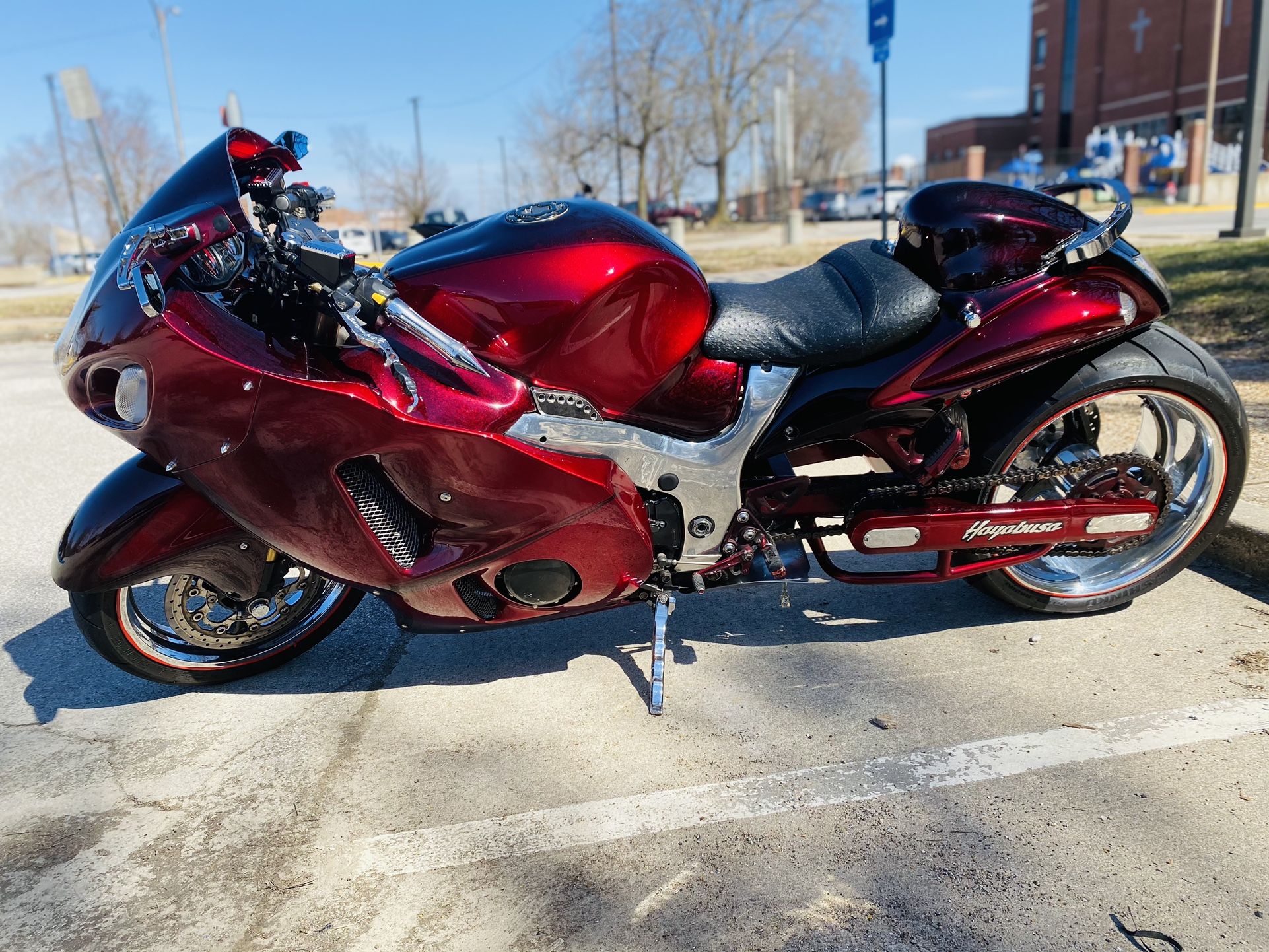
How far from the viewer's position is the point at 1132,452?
3.05 meters

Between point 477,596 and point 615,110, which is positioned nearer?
point 477,596

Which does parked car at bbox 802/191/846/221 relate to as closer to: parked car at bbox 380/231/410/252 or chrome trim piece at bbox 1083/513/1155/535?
parked car at bbox 380/231/410/252

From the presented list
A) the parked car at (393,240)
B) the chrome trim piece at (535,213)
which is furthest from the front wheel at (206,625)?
the parked car at (393,240)

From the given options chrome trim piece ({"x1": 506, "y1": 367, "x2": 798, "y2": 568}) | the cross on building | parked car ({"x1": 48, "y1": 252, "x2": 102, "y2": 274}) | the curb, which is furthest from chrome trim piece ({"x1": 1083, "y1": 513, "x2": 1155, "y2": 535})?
parked car ({"x1": 48, "y1": 252, "x2": 102, "y2": 274})

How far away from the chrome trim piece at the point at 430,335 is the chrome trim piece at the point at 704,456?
0.39m

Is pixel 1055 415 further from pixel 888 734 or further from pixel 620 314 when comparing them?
pixel 620 314

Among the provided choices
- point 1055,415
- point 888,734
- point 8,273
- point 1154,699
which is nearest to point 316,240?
point 888,734

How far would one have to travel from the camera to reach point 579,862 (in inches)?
81.6

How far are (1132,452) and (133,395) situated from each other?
313 centimetres

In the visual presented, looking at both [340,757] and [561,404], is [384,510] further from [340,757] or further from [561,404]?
[340,757]

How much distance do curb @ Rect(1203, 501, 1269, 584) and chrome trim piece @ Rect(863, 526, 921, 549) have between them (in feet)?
4.51

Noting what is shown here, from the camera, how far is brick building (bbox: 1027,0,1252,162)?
40781 millimetres

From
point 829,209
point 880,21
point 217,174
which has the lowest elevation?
point 829,209

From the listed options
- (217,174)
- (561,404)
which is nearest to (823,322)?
(561,404)
